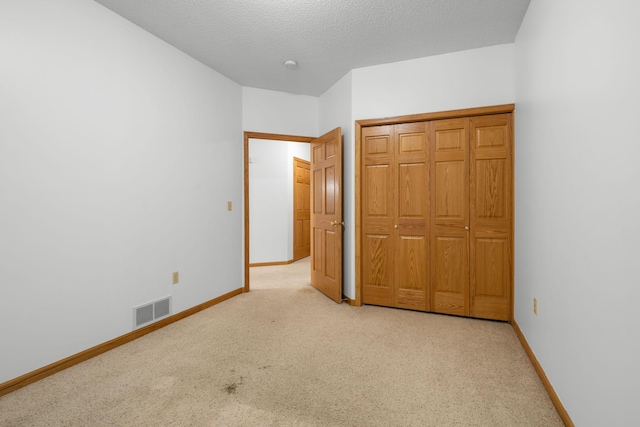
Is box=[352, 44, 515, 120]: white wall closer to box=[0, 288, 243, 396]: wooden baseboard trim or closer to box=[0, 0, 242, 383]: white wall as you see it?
box=[0, 0, 242, 383]: white wall

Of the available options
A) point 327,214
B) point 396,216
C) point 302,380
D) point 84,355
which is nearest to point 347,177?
point 327,214

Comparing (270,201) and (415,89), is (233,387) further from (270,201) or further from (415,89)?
(270,201)

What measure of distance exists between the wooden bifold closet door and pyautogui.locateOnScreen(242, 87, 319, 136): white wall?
111 centimetres

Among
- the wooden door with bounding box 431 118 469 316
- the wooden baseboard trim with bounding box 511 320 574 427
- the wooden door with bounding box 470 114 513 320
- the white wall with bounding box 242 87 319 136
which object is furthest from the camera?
the white wall with bounding box 242 87 319 136

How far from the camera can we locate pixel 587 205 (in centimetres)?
135

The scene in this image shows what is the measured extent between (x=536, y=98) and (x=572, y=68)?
0.69m

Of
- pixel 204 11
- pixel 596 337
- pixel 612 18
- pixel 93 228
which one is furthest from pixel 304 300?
pixel 612 18

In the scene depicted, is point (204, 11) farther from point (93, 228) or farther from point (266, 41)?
point (93, 228)

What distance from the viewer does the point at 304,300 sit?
3.63 m

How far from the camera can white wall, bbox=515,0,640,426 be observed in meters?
1.05

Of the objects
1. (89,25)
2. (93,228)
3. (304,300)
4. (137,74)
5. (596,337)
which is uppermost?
(89,25)

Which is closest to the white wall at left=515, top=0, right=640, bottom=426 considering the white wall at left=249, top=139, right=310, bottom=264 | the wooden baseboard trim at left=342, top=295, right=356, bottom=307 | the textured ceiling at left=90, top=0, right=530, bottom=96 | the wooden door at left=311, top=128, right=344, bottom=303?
the textured ceiling at left=90, top=0, right=530, bottom=96

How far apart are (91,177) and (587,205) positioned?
3047 mm

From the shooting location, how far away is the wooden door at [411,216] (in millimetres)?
3191
